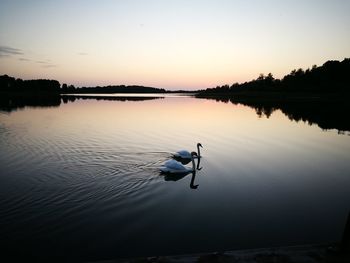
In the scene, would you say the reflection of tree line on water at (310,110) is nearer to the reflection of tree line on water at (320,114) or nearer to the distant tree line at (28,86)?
the reflection of tree line on water at (320,114)

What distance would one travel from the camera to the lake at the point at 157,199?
25.7 feet

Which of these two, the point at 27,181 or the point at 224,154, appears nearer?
the point at 27,181

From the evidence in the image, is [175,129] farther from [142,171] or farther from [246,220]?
[246,220]

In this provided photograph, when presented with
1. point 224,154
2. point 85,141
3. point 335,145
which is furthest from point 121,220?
point 335,145

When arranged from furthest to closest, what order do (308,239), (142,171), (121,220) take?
(142,171)
(121,220)
(308,239)

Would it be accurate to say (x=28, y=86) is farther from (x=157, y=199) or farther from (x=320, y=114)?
(x=157, y=199)

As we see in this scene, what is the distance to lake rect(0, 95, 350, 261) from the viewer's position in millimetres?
7844

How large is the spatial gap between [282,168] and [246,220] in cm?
733

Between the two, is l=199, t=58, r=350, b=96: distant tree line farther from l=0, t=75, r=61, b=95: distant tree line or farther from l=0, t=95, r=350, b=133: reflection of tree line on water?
l=0, t=75, r=61, b=95: distant tree line

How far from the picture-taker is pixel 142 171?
14312mm

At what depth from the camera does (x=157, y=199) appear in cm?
1091

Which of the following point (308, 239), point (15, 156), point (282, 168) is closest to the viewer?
point (308, 239)

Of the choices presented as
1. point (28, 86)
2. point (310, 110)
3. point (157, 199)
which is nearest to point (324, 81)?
point (310, 110)

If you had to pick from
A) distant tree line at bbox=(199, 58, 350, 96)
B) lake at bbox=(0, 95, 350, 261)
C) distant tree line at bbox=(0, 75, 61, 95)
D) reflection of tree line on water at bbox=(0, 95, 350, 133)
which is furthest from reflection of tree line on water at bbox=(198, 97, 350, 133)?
distant tree line at bbox=(0, 75, 61, 95)
